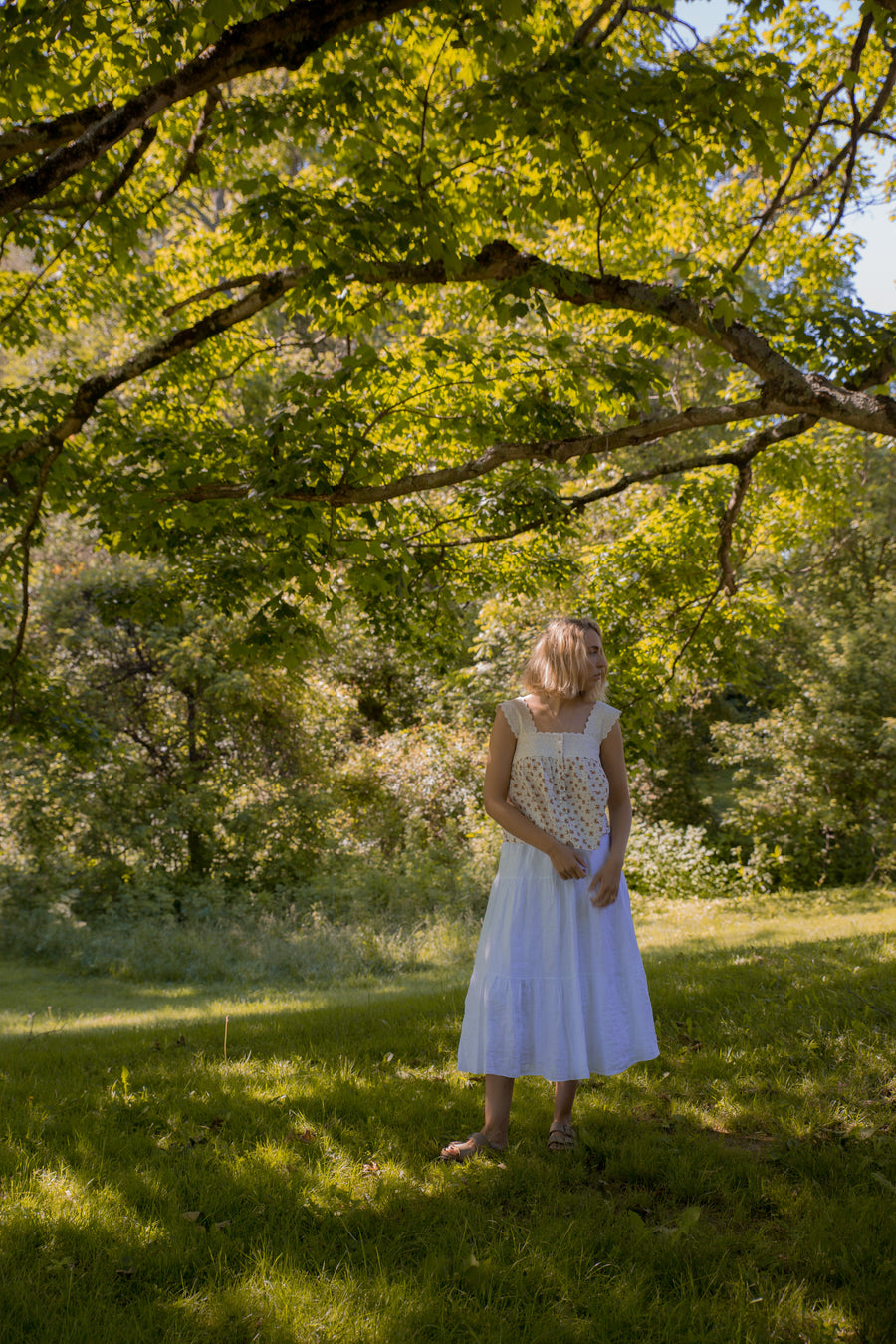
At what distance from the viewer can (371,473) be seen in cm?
541

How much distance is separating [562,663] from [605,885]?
883 millimetres

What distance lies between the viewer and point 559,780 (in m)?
3.43

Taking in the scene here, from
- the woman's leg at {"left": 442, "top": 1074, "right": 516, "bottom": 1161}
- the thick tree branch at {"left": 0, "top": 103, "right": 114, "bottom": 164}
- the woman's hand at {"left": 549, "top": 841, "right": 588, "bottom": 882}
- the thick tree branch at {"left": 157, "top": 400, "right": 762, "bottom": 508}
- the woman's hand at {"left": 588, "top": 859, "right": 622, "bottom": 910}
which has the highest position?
the thick tree branch at {"left": 0, "top": 103, "right": 114, "bottom": 164}

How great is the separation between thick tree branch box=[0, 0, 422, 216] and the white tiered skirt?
3008mm

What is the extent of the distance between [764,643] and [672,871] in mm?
6051

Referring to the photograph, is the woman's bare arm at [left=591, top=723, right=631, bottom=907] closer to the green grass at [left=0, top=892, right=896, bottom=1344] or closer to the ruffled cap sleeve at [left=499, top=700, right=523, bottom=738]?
the ruffled cap sleeve at [left=499, top=700, right=523, bottom=738]

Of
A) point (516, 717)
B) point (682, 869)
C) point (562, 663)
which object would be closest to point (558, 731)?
point (516, 717)

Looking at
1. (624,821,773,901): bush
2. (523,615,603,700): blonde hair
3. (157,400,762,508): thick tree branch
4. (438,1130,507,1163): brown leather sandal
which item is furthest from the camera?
(624,821,773,901): bush

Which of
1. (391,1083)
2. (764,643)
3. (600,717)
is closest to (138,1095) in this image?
(391,1083)

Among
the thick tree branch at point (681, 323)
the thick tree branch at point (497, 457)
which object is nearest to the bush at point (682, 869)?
the thick tree branch at point (497, 457)

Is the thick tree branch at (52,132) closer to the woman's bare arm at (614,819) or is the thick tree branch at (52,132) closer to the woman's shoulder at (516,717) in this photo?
the woman's shoulder at (516,717)

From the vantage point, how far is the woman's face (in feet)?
11.2

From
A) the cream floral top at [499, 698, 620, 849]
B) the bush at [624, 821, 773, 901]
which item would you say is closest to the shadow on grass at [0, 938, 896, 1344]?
the cream floral top at [499, 698, 620, 849]

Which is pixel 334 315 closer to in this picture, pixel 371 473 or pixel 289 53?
pixel 371 473
